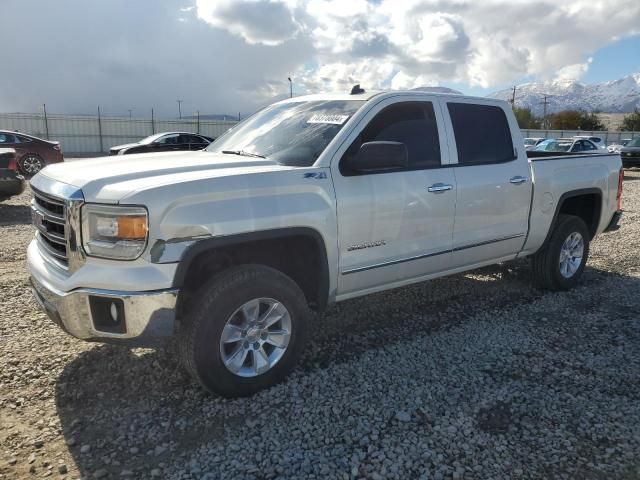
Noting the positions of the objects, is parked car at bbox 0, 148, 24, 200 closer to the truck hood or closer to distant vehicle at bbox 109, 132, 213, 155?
the truck hood

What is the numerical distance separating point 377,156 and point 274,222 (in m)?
0.89

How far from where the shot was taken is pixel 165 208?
3.03 metres

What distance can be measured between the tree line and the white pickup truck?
74203 millimetres

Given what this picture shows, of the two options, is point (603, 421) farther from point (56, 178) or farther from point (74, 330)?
point (56, 178)

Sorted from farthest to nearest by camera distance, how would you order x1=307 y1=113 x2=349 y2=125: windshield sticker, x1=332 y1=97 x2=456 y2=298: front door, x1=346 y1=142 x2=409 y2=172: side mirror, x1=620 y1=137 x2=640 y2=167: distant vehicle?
1. x1=620 y1=137 x2=640 y2=167: distant vehicle
2. x1=307 y1=113 x2=349 y2=125: windshield sticker
3. x1=332 y1=97 x2=456 y2=298: front door
4. x1=346 y1=142 x2=409 y2=172: side mirror

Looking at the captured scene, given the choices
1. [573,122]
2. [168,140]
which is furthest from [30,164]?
[573,122]

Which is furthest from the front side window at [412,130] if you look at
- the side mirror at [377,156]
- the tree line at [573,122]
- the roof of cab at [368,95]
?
the tree line at [573,122]

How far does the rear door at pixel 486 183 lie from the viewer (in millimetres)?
4605

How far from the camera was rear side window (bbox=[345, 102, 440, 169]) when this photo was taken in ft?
13.7

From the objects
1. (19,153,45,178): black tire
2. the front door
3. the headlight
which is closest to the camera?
the headlight

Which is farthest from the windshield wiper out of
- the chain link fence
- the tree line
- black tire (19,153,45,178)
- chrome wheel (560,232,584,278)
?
the tree line

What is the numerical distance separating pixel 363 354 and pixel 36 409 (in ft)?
7.47

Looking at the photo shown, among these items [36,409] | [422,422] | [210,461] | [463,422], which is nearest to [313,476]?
[210,461]

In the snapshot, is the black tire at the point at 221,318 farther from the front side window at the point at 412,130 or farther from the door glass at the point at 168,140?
the door glass at the point at 168,140
